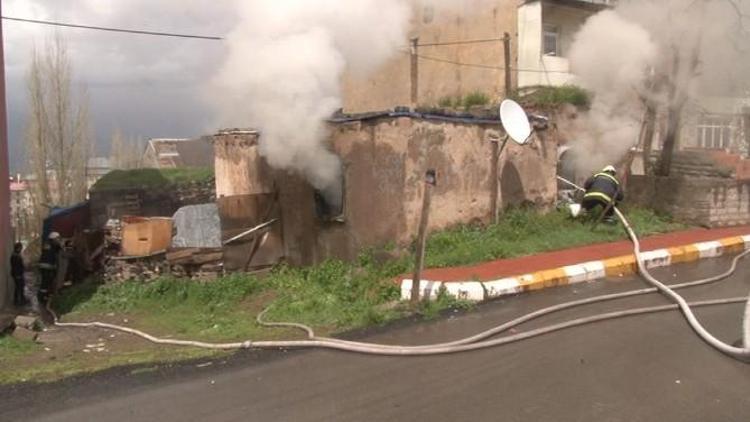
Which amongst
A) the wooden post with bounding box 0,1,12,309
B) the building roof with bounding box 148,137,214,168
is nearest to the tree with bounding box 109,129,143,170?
the building roof with bounding box 148,137,214,168

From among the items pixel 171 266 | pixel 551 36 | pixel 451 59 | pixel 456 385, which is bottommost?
pixel 171 266

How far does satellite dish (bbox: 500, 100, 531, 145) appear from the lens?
10195 mm

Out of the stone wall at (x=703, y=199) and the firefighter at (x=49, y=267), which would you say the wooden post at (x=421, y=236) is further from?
the firefighter at (x=49, y=267)

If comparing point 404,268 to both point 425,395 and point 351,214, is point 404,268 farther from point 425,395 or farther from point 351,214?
point 425,395

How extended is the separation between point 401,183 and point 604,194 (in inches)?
160

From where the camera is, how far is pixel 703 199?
12383mm

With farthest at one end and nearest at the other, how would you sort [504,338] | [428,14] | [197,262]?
[428,14], [197,262], [504,338]

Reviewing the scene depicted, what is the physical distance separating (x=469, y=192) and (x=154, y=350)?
578 cm

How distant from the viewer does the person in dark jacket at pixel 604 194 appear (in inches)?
447

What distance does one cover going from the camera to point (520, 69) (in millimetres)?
20109

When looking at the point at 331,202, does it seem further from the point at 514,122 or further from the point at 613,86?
the point at 613,86

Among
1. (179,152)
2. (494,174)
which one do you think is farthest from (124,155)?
(494,174)

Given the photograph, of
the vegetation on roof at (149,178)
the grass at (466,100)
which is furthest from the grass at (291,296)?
the vegetation on roof at (149,178)

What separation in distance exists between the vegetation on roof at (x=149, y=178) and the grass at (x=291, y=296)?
878 centimetres
